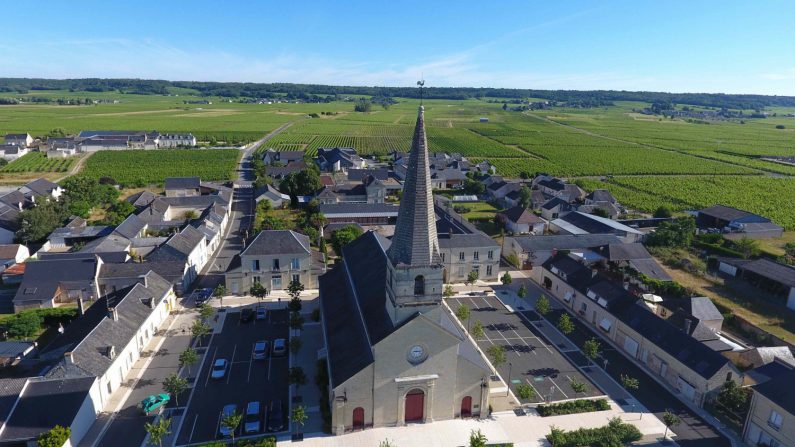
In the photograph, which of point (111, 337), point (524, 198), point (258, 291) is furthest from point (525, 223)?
point (111, 337)

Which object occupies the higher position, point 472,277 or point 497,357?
point 497,357

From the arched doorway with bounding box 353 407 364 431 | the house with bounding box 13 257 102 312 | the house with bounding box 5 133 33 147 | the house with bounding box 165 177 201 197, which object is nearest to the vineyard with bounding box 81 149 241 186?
the house with bounding box 165 177 201 197

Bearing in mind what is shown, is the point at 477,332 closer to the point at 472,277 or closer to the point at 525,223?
the point at 472,277

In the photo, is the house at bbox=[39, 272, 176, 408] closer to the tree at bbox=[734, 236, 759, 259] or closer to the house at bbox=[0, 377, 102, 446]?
the house at bbox=[0, 377, 102, 446]

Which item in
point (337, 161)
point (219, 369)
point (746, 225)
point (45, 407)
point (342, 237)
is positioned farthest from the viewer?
point (337, 161)

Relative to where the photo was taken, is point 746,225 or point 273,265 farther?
point 746,225

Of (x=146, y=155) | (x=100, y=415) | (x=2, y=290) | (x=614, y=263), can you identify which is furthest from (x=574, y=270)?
(x=146, y=155)
